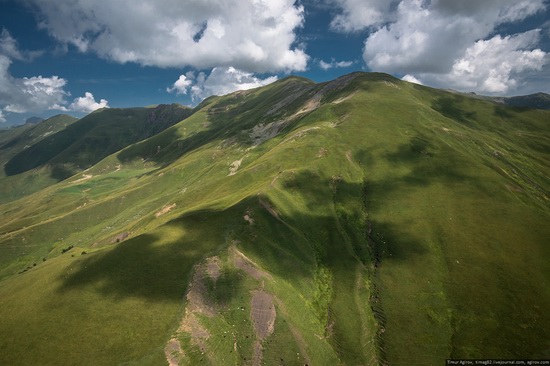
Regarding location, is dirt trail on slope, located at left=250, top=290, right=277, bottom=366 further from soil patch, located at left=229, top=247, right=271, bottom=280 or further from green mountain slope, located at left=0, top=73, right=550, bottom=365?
soil patch, located at left=229, top=247, right=271, bottom=280

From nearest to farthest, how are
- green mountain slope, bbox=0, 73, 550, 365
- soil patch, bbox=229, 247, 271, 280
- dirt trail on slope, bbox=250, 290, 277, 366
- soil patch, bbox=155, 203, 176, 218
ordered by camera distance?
green mountain slope, bbox=0, 73, 550, 365 → dirt trail on slope, bbox=250, 290, 277, 366 → soil patch, bbox=229, 247, 271, 280 → soil patch, bbox=155, 203, 176, 218

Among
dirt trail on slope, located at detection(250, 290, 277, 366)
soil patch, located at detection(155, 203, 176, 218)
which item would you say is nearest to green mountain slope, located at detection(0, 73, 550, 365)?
dirt trail on slope, located at detection(250, 290, 277, 366)

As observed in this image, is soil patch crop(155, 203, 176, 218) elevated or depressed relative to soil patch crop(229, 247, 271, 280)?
elevated

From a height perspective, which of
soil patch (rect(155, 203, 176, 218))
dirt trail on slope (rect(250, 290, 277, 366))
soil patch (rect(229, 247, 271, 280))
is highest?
soil patch (rect(155, 203, 176, 218))

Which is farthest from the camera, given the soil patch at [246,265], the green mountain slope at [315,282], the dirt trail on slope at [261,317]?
the soil patch at [246,265]

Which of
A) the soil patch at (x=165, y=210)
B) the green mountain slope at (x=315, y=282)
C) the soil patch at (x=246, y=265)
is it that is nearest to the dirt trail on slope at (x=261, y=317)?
the green mountain slope at (x=315, y=282)

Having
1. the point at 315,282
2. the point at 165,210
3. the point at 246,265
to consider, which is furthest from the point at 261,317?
the point at 165,210

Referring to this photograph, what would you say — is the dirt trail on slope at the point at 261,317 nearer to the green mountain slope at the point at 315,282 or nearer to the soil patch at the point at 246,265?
the green mountain slope at the point at 315,282

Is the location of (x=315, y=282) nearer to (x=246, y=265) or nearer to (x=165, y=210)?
(x=246, y=265)

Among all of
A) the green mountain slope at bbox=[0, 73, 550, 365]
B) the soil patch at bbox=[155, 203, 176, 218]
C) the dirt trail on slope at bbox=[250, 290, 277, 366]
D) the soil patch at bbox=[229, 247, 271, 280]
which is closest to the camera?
the green mountain slope at bbox=[0, 73, 550, 365]

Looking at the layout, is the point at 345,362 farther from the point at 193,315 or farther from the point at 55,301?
the point at 55,301

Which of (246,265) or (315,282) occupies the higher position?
(246,265)

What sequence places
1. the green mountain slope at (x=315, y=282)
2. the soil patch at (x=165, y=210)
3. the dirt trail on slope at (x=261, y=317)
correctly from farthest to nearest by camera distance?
1. the soil patch at (x=165, y=210)
2. the dirt trail on slope at (x=261, y=317)
3. the green mountain slope at (x=315, y=282)
